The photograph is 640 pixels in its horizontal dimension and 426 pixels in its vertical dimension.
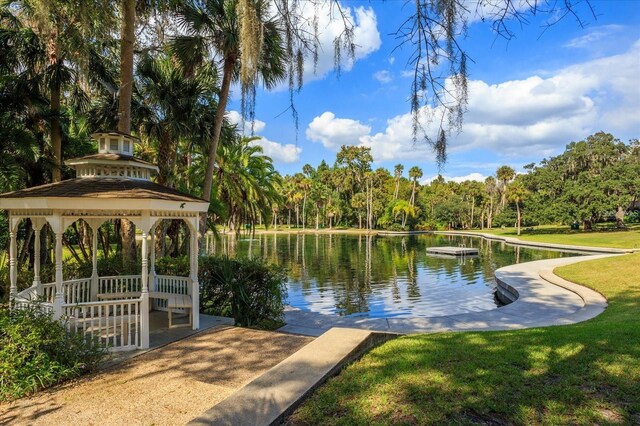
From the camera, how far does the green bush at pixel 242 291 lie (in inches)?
349

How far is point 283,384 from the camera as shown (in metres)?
4.07

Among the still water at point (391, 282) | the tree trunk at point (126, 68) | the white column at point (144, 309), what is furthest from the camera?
the still water at point (391, 282)

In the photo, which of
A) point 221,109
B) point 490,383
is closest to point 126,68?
point 221,109

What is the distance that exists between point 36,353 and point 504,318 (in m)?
9.91

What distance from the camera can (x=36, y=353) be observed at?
15.8ft

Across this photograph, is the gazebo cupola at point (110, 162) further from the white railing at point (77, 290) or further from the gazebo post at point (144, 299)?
the white railing at point (77, 290)

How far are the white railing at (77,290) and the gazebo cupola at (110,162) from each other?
253cm

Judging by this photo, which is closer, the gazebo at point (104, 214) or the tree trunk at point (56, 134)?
the gazebo at point (104, 214)

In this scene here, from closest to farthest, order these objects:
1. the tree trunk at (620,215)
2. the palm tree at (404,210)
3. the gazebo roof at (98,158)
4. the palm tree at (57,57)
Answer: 1. the gazebo roof at (98,158)
2. the palm tree at (57,57)
3. the tree trunk at (620,215)
4. the palm tree at (404,210)

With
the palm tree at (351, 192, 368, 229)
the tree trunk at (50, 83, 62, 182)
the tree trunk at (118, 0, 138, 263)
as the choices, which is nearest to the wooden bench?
the tree trunk at (118, 0, 138, 263)

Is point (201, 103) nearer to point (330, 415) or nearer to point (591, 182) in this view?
point (330, 415)

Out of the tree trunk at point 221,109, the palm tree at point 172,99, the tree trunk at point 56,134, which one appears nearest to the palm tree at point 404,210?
the palm tree at point 172,99

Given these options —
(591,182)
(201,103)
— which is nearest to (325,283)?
(201,103)

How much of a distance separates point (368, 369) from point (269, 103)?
327 cm
